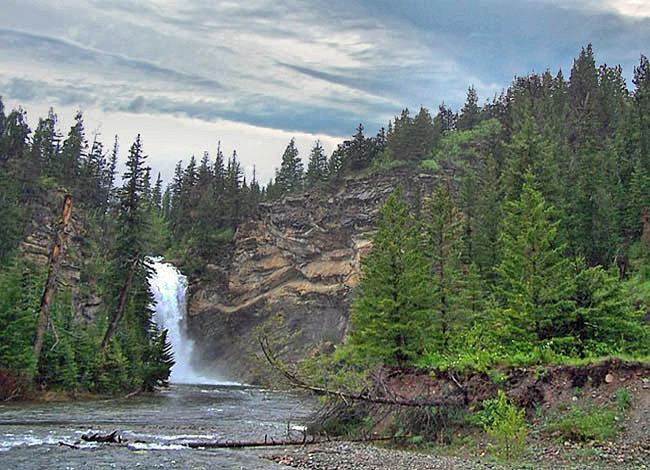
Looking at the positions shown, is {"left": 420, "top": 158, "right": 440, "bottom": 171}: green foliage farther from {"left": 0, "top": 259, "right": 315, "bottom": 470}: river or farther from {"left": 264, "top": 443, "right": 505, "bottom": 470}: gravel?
{"left": 264, "top": 443, "right": 505, "bottom": 470}: gravel

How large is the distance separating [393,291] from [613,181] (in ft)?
118

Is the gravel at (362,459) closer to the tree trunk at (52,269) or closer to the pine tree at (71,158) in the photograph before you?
the tree trunk at (52,269)

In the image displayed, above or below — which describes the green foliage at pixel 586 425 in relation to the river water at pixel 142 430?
above

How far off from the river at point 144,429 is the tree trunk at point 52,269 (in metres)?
3.79

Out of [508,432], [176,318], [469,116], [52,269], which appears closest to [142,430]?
[52,269]

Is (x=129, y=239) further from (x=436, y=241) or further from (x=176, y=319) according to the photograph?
(x=176, y=319)

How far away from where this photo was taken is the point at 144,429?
24766 mm

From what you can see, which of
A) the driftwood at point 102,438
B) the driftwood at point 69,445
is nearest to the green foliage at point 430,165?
the driftwood at point 102,438

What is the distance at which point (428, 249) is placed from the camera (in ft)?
120

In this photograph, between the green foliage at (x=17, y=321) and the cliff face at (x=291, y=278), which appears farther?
the cliff face at (x=291, y=278)

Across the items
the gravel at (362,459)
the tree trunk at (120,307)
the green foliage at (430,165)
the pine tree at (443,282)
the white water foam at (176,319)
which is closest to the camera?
the gravel at (362,459)

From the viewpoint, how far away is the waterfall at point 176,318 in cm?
7912

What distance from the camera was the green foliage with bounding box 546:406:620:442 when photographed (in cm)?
1580

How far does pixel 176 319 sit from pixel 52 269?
50.3 m
